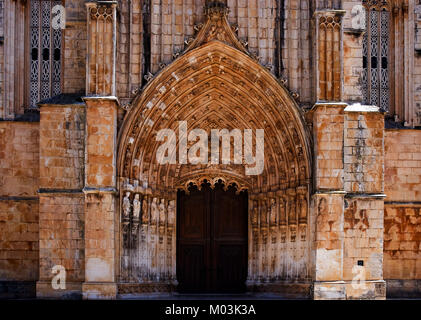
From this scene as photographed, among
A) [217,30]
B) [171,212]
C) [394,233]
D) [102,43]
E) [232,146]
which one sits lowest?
[394,233]

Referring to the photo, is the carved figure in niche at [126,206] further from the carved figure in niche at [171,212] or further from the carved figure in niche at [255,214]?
the carved figure in niche at [255,214]

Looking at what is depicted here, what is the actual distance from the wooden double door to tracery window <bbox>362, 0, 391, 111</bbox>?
488cm

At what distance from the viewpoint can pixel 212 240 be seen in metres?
22.9

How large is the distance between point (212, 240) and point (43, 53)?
23.1 ft

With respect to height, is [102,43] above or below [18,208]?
above

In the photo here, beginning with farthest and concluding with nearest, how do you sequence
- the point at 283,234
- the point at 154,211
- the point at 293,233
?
the point at 154,211 → the point at 283,234 → the point at 293,233

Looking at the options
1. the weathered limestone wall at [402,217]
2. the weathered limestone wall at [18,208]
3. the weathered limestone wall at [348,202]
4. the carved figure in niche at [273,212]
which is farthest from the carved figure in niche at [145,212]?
the weathered limestone wall at [402,217]

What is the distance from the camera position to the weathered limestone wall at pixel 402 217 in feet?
74.7

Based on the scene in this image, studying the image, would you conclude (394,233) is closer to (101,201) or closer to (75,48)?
(101,201)

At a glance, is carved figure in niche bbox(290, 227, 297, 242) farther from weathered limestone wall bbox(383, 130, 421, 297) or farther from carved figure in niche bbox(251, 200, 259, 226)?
weathered limestone wall bbox(383, 130, 421, 297)

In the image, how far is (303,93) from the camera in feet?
71.2

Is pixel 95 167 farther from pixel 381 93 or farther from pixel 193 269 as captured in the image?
pixel 381 93

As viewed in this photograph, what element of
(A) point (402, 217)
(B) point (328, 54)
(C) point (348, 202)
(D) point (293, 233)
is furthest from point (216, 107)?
(A) point (402, 217)

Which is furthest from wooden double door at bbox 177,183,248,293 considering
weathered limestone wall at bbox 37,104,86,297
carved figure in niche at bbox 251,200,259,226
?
weathered limestone wall at bbox 37,104,86,297
